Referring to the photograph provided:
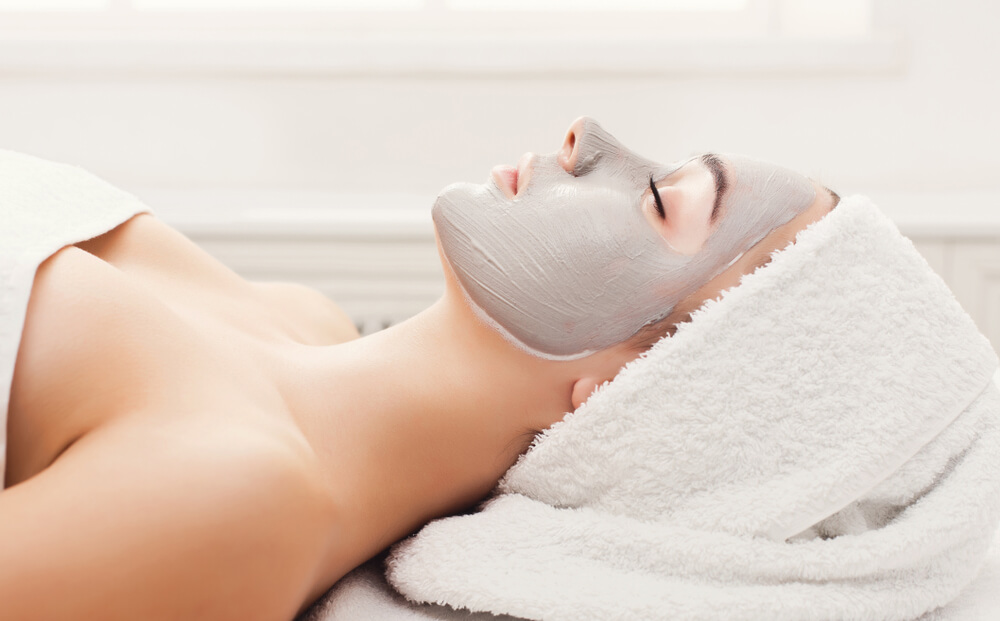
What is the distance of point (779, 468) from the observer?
0.74m

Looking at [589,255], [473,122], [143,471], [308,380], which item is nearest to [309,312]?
[308,380]

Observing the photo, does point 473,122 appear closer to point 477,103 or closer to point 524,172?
point 477,103

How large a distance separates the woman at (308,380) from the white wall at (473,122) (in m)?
0.82


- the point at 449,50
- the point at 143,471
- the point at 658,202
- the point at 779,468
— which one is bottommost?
the point at 779,468

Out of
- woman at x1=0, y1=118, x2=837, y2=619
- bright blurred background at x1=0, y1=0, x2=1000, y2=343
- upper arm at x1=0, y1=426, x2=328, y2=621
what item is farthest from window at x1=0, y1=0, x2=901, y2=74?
upper arm at x1=0, y1=426, x2=328, y2=621

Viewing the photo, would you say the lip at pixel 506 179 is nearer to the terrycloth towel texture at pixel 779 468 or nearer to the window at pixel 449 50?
the terrycloth towel texture at pixel 779 468

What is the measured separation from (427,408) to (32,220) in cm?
40

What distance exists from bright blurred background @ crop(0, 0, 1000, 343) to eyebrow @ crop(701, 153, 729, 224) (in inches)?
35.5

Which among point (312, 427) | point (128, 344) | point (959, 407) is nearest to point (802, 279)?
point (959, 407)

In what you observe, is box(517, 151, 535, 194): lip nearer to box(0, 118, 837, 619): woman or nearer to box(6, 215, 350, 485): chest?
box(0, 118, 837, 619): woman

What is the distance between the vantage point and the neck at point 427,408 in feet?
2.55

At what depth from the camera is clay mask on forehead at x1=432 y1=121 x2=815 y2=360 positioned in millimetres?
821

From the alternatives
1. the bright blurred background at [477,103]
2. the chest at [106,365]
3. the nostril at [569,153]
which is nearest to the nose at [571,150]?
the nostril at [569,153]

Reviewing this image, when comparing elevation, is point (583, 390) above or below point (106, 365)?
below
